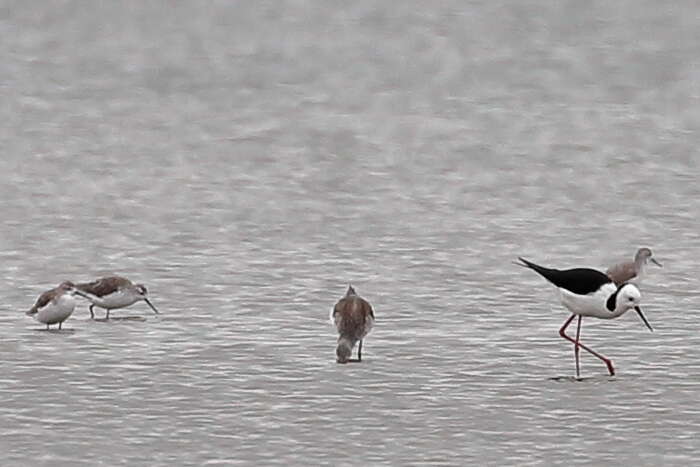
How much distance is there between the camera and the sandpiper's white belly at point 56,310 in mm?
17078

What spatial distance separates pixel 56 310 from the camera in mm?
17109

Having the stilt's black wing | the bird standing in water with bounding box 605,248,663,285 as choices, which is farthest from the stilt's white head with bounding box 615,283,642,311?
the bird standing in water with bounding box 605,248,663,285

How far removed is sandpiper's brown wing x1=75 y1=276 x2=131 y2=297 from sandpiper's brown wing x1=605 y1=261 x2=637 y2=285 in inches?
187

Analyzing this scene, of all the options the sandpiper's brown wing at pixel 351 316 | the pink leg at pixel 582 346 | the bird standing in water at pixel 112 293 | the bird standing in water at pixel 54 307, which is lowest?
the pink leg at pixel 582 346

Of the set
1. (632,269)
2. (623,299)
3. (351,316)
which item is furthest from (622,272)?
(351,316)

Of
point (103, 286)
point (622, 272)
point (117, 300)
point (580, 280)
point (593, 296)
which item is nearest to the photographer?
point (593, 296)

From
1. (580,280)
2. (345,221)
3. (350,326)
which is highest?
(345,221)

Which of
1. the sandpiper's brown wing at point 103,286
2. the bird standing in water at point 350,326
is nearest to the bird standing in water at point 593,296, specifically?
the bird standing in water at point 350,326

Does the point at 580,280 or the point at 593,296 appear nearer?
the point at 593,296

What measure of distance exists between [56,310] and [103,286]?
94 centimetres

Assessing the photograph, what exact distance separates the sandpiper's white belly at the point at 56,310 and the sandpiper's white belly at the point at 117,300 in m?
0.67

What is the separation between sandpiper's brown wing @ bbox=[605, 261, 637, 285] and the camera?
1899 cm

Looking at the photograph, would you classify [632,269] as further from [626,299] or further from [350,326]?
[350,326]

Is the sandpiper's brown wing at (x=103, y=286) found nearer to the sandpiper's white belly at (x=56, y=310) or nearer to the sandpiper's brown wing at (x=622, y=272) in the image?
the sandpiper's white belly at (x=56, y=310)
